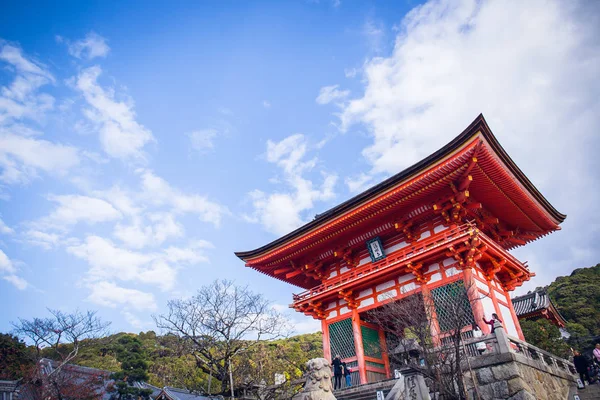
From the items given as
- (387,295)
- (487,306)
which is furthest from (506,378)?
(387,295)

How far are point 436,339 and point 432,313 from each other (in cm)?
88

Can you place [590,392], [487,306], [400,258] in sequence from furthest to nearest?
[400,258] < [487,306] < [590,392]

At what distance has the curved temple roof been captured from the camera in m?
12.0

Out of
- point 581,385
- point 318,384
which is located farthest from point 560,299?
point 318,384

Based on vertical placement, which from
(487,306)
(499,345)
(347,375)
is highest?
Answer: (487,306)

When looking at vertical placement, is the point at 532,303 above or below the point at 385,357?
above

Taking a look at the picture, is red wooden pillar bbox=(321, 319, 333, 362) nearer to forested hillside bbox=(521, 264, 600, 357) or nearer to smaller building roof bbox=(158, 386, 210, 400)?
forested hillside bbox=(521, 264, 600, 357)

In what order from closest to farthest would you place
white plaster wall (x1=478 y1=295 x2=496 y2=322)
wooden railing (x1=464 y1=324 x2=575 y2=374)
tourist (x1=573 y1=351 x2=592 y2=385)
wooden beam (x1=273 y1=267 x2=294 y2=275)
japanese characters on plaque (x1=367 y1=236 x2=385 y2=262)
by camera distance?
1. wooden railing (x1=464 y1=324 x2=575 y2=374)
2. tourist (x1=573 y1=351 x2=592 y2=385)
3. white plaster wall (x1=478 y1=295 x2=496 y2=322)
4. japanese characters on plaque (x1=367 y1=236 x2=385 y2=262)
5. wooden beam (x1=273 y1=267 x2=294 y2=275)

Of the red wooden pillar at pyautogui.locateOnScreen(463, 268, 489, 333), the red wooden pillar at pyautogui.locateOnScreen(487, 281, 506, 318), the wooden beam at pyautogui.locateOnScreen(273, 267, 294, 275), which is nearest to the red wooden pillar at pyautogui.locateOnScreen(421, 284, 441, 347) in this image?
the red wooden pillar at pyautogui.locateOnScreen(463, 268, 489, 333)

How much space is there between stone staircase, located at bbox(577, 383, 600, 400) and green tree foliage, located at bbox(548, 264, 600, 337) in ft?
80.2

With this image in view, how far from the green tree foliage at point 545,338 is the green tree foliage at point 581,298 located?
54.0 feet

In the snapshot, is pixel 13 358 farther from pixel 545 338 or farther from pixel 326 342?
pixel 545 338

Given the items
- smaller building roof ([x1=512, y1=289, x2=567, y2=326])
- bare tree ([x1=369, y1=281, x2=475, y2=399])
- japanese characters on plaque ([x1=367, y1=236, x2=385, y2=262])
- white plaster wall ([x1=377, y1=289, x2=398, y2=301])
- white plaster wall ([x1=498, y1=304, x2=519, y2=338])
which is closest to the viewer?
bare tree ([x1=369, y1=281, x2=475, y2=399])

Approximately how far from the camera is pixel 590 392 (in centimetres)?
1166
